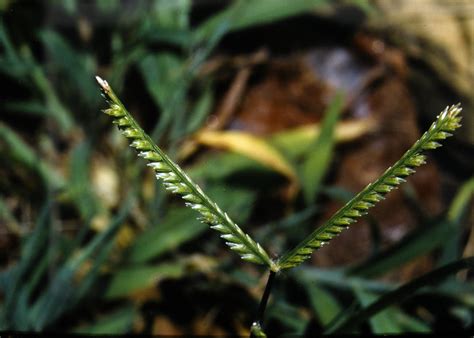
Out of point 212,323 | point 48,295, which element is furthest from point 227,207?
point 48,295

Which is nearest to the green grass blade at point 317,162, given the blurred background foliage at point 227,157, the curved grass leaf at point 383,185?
the blurred background foliage at point 227,157

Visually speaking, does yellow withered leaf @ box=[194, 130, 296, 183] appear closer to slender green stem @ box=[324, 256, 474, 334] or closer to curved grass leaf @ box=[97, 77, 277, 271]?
slender green stem @ box=[324, 256, 474, 334]

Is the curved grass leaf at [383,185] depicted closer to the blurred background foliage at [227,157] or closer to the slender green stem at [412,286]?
the slender green stem at [412,286]

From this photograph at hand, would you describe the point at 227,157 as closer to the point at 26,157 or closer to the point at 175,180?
the point at 26,157

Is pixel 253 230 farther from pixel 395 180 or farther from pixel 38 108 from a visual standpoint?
pixel 395 180

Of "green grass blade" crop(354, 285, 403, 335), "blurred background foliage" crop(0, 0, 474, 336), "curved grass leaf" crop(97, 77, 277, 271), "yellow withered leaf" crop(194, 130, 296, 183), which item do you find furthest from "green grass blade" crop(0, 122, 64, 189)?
"curved grass leaf" crop(97, 77, 277, 271)

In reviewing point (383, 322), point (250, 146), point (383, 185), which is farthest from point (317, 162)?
point (383, 185)
